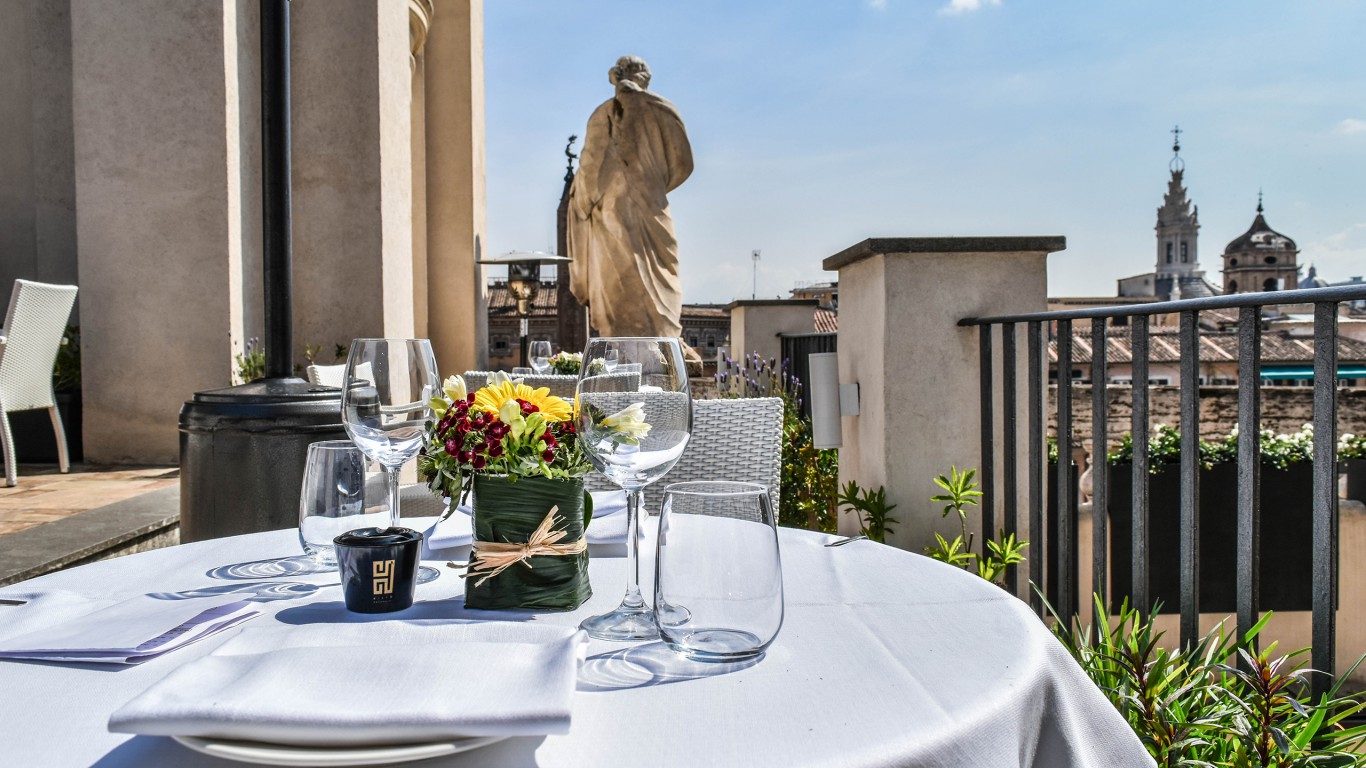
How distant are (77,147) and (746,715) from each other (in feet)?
17.1

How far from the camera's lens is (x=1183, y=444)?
183cm

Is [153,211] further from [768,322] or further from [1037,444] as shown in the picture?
[768,322]

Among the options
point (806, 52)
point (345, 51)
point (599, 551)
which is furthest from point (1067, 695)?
point (806, 52)

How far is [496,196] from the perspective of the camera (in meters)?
10.6

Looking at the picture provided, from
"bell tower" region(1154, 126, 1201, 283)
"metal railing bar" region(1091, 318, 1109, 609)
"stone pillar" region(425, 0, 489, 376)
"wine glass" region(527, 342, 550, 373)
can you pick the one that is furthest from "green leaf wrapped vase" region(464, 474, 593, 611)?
"bell tower" region(1154, 126, 1201, 283)

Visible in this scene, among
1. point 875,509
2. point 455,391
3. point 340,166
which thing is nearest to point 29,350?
point 340,166

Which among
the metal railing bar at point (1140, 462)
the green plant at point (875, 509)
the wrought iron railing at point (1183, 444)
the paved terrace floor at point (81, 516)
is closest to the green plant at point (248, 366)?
the paved terrace floor at point (81, 516)

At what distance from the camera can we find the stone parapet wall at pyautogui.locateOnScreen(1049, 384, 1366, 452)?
1185cm

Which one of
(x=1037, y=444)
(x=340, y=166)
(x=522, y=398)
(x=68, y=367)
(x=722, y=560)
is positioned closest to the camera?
(x=722, y=560)

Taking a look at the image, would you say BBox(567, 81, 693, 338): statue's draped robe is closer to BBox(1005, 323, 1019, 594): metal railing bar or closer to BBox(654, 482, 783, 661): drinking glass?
BBox(1005, 323, 1019, 594): metal railing bar

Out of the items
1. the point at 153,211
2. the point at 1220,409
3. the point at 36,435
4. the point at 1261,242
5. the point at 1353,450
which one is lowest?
the point at 1353,450

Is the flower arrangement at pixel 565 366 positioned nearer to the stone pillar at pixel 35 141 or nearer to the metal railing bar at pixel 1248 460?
the stone pillar at pixel 35 141

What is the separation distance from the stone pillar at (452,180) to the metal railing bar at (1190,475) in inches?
270

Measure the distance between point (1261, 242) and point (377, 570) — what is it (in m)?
102
